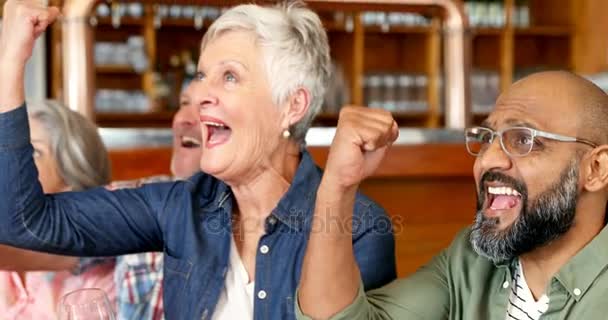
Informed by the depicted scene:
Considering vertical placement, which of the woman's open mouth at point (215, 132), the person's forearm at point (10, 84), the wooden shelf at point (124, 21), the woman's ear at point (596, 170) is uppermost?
the wooden shelf at point (124, 21)

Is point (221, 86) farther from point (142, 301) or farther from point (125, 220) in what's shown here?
point (142, 301)

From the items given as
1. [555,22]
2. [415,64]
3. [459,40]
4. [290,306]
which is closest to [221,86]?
[290,306]

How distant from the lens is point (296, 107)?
63.2 inches

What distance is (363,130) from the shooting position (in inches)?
44.2

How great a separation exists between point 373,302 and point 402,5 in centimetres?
110

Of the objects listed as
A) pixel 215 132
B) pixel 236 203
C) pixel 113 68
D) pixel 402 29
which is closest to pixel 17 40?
pixel 215 132

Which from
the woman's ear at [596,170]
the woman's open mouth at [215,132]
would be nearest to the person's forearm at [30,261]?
the woman's open mouth at [215,132]

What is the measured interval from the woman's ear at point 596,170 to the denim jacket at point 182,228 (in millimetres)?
381

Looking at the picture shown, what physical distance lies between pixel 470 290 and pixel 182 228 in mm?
561

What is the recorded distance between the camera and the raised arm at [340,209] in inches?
44.4

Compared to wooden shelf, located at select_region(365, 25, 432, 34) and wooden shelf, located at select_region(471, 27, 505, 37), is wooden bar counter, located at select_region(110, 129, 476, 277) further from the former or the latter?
wooden shelf, located at select_region(471, 27, 505, 37)

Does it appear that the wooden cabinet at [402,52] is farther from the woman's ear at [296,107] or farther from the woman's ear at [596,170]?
the woman's ear at [596,170]

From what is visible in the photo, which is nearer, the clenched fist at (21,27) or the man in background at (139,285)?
the clenched fist at (21,27)

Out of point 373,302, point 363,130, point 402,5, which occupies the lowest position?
point 373,302
